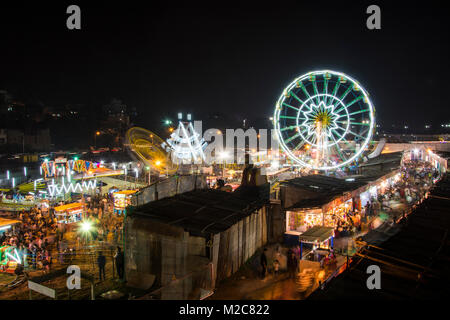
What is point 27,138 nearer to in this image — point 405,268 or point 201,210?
point 201,210

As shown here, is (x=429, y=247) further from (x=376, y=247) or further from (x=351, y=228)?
(x=351, y=228)

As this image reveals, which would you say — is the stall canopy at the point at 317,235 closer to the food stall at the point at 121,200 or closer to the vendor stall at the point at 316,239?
the vendor stall at the point at 316,239

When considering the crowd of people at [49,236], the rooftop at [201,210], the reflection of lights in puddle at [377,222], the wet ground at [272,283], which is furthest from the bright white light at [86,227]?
the reflection of lights in puddle at [377,222]

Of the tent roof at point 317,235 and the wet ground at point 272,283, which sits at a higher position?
the tent roof at point 317,235

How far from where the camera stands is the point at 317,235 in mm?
11680

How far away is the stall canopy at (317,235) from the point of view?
451 inches

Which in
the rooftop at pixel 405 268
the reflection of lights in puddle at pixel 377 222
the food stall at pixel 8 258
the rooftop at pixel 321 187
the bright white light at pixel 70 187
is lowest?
the food stall at pixel 8 258

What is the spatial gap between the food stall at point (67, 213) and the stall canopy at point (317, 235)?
12.7m

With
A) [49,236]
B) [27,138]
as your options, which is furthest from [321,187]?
[27,138]
